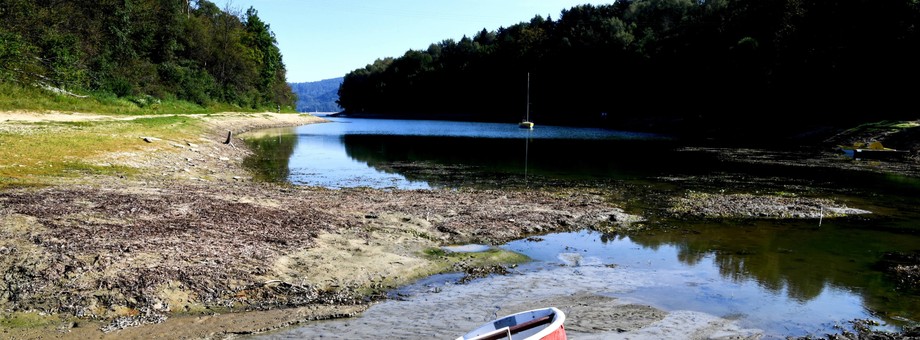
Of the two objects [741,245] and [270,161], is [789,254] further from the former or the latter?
[270,161]

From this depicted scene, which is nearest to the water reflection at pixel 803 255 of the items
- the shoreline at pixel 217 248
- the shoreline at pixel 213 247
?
the shoreline at pixel 217 248

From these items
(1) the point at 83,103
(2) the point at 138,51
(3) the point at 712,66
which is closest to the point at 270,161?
(1) the point at 83,103

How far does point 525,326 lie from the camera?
27.1 feet

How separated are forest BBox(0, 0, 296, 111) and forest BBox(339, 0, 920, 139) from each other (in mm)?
66517

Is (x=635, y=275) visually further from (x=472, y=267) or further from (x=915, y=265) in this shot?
(x=915, y=265)

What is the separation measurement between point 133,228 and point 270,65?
137 m

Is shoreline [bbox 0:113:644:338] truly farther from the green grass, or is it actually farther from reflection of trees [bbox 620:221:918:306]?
the green grass

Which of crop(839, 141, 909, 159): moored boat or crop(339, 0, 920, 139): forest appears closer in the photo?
crop(839, 141, 909, 159): moored boat

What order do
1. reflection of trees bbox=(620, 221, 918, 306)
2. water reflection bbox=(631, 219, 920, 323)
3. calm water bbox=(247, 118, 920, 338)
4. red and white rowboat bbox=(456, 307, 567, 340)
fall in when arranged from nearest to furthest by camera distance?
red and white rowboat bbox=(456, 307, 567, 340), calm water bbox=(247, 118, 920, 338), water reflection bbox=(631, 219, 920, 323), reflection of trees bbox=(620, 221, 918, 306)

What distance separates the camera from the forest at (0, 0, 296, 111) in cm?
5781

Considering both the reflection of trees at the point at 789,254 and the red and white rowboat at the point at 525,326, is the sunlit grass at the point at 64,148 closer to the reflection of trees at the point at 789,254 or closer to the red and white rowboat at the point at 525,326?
the red and white rowboat at the point at 525,326

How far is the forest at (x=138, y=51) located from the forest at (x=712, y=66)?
66517 mm

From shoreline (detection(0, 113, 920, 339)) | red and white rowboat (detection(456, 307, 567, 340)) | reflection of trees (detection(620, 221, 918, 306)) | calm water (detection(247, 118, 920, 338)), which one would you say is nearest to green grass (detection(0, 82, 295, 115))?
calm water (detection(247, 118, 920, 338))

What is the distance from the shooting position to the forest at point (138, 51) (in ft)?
190
